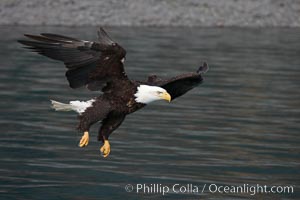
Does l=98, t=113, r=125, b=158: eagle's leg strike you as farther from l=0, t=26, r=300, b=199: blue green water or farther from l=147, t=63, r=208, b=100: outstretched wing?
l=0, t=26, r=300, b=199: blue green water

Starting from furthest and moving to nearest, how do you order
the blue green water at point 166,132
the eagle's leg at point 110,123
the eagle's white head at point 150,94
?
the blue green water at point 166,132 < the eagle's leg at point 110,123 < the eagle's white head at point 150,94

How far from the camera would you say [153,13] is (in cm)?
4003

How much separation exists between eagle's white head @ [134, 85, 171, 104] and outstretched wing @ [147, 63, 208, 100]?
639mm

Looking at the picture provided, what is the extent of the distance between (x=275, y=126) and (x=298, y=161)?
3.31 m

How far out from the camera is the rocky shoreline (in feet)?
127

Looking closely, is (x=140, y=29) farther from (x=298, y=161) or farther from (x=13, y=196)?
(x=13, y=196)

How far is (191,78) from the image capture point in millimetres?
14141

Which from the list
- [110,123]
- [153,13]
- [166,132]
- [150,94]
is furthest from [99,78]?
[153,13]

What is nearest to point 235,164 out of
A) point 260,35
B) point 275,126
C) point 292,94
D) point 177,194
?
point 177,194

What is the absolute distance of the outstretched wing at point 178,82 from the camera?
1394 centimetres

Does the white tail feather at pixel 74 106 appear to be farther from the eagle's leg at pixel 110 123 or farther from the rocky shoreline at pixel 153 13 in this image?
the rocky shoreline at pixel 153 13

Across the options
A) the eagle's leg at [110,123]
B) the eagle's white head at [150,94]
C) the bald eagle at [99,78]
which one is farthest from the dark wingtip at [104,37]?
the eagle's leg at [110,123]

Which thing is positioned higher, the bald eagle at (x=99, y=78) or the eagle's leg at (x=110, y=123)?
the bald eagle at (x=99, y=78)

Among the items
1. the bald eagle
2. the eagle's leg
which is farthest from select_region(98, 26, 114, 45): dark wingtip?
the eagle's leg
